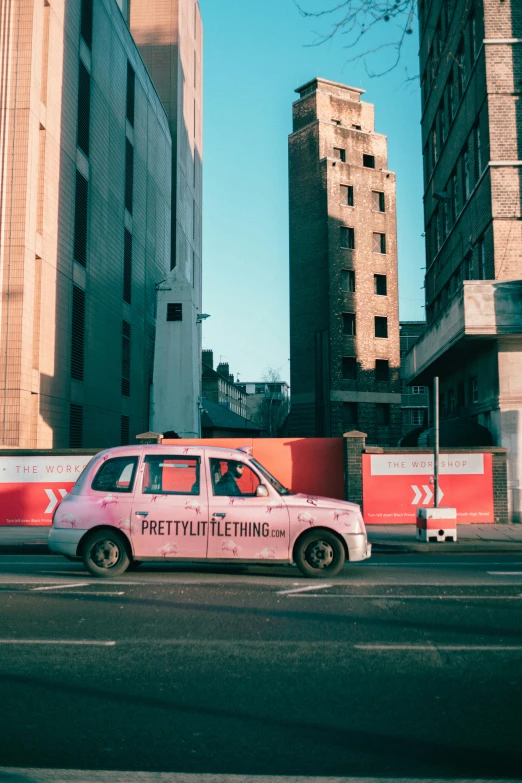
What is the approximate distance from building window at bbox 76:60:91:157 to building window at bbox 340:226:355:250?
76.5 ft

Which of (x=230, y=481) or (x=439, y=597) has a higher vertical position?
(x=230, y=481)

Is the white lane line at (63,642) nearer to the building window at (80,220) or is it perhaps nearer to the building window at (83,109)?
the building window at (80,220)

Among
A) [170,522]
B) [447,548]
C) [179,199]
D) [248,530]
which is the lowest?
[447,548]

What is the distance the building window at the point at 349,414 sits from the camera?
48.1 meters

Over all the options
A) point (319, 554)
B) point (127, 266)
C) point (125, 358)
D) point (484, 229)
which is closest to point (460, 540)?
point (319, 554)

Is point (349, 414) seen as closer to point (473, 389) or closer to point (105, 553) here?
point (473, 389)

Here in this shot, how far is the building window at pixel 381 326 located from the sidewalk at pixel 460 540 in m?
32.7

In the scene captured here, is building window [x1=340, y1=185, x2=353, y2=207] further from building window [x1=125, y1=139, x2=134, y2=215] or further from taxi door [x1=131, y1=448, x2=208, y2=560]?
taxi door [x1=131, y1=448, x2=208, y2=560]

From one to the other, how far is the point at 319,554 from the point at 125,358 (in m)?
27.2

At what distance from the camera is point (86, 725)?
4.69 meters

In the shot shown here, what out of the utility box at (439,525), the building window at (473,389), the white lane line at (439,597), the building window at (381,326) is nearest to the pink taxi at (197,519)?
the white lane line at (439,597)

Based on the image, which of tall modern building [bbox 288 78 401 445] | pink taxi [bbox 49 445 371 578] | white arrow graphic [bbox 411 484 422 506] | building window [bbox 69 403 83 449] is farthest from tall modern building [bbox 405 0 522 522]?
tall modern building [bbox 288 78 401 445]

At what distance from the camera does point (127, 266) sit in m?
37.1

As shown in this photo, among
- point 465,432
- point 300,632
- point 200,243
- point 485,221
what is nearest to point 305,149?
point 200,243
